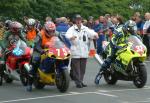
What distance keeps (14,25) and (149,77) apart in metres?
4.47

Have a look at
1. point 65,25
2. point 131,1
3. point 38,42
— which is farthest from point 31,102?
point 131,1

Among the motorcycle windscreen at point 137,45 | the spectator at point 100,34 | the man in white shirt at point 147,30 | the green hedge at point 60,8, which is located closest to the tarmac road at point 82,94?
the motorcycle windscreen at point 137,45

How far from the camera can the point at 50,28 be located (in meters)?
14.4

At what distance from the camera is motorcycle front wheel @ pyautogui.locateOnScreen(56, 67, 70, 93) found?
1392 centimetres

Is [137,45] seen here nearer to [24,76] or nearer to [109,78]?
[109,78]

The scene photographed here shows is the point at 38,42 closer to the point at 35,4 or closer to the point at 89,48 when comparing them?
the point at 89,48

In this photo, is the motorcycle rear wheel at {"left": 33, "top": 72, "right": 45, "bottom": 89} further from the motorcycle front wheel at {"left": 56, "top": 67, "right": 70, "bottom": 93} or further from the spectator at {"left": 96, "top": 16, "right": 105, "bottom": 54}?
the spectator at {"left": 96, "top": 16, "right": 105, "bottom": 54}

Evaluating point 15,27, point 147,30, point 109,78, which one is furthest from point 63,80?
point 147,30

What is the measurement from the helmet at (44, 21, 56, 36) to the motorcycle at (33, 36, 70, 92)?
160 mm

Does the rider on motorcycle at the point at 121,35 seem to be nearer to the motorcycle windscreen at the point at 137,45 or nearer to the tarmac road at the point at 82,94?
the motorcycle windscreen at the point at 137,45

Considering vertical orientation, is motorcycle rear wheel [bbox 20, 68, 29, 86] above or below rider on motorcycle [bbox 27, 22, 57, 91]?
below

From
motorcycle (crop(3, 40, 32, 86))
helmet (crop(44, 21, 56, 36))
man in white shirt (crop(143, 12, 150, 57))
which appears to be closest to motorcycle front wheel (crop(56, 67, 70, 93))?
helmet (crop(44, 21, 56, 36))

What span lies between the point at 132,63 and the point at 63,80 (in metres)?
2.01

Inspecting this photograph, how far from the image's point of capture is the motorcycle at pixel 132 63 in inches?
587
